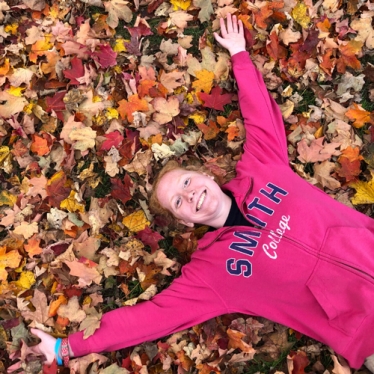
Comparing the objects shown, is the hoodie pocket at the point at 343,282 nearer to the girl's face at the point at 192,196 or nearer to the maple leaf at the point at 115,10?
the girl's face at the point at 192,196

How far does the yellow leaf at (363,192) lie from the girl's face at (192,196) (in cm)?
116

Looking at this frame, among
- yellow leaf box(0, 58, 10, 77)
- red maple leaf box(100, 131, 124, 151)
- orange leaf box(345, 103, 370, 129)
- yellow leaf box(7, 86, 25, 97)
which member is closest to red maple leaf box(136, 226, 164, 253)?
red maple leaf box(100, 131, 124, 151)

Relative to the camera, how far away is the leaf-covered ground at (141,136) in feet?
10.8

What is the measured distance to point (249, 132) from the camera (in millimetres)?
3330

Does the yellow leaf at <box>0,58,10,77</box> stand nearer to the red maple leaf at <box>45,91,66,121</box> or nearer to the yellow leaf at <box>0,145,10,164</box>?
the red maple leaf at <box>45,91,66,121</box>

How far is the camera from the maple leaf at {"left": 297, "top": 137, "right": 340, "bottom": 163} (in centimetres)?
349

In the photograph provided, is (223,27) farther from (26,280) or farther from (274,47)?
(26,280)

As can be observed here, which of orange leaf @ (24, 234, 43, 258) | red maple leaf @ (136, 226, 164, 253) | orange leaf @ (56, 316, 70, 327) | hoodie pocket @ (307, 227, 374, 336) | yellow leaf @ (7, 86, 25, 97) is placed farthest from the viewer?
yellow leaf @ (7, 86, 25, 97)

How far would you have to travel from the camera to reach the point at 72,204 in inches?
134

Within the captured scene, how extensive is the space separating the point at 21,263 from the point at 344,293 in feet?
7.97

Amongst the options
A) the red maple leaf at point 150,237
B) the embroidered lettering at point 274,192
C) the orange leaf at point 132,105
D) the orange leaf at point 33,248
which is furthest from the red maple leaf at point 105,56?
the embroidered lettering at point 274,192

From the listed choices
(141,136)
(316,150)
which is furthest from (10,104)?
(316,150)

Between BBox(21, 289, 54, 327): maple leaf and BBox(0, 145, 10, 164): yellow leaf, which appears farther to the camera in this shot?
BBox(0, 145, 10, 164): yellow leaf

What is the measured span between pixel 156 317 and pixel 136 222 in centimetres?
80
